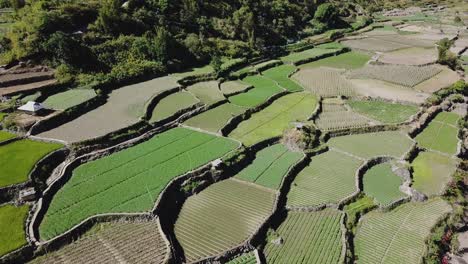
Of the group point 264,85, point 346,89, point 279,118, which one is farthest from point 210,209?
point 346,89

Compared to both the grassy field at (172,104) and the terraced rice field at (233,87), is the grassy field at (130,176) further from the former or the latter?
the terraced rice field at (233,87)

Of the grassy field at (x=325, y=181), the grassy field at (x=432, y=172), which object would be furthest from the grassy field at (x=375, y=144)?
the grassy field at (x=432, y=172)

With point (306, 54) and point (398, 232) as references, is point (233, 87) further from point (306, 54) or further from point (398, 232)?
point (398, 232)

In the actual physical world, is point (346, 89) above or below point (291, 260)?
above

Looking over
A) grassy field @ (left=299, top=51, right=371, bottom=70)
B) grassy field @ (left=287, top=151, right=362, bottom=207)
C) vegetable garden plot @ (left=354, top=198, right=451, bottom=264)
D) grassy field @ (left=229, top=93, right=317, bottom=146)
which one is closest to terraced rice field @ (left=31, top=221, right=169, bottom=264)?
grassy field @ (left=287, top=151, right=362, bottom=207)

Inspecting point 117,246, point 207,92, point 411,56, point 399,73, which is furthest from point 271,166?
point 411,56

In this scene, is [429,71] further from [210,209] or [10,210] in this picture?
[10,210]

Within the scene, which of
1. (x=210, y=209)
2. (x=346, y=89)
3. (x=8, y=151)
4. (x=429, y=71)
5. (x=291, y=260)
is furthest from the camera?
(x=429, y=71)
